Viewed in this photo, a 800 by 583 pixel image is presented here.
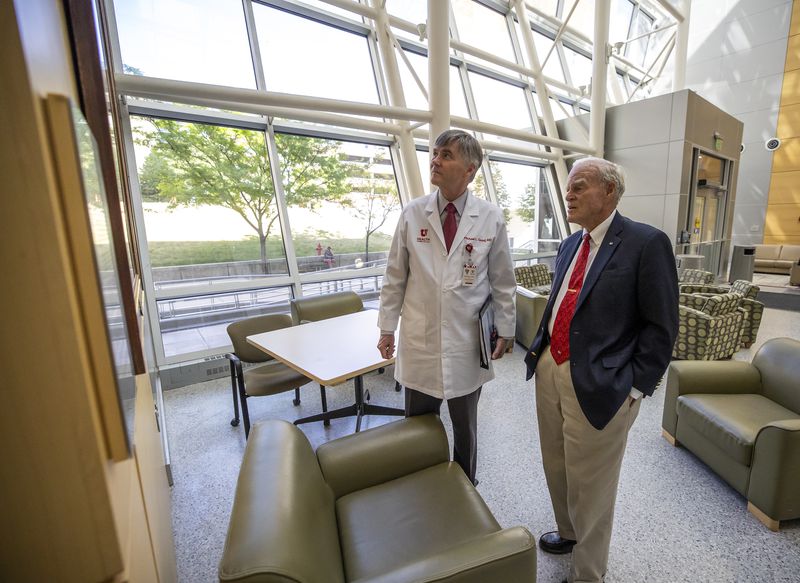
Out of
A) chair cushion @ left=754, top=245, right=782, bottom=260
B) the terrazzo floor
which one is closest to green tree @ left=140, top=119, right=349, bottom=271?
the terrazzo floor

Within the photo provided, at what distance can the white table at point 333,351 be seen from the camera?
7.42ft

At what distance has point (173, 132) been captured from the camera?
3.98 m

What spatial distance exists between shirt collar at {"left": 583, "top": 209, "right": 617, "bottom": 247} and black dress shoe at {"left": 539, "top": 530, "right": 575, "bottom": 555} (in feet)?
4.79

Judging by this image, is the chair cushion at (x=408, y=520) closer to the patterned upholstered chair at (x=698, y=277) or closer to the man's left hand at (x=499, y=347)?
the man's left hand at (x=499, y=347)

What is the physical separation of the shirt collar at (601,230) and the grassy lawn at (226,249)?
396 cm

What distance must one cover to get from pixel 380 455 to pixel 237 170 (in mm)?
4055

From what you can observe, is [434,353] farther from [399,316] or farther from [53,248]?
[53,248]

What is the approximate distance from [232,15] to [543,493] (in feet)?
19.4

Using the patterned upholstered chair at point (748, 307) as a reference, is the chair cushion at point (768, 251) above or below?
above

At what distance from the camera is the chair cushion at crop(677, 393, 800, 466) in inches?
77.6

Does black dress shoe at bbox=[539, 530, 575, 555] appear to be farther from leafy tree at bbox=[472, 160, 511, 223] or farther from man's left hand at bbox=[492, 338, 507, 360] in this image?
leafy tree at bbox=[472, 160, 511, 223]

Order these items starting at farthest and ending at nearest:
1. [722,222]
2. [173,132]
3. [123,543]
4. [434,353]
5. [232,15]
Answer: [722,222] < [232,15] < [173,132] < [434,353] < [123,543]

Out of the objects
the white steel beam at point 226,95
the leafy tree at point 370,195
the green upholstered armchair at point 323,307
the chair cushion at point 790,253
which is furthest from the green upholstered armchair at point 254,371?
the chair cushion at point 790,253

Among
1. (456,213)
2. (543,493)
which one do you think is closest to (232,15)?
(456,213)
